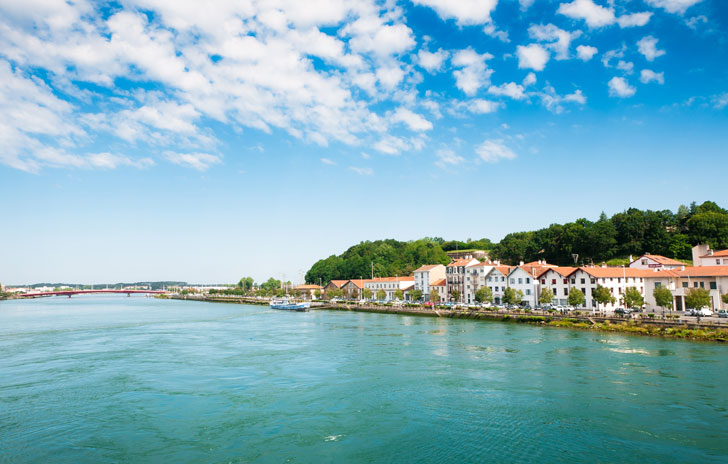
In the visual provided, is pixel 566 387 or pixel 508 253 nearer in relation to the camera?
pixel 566 387

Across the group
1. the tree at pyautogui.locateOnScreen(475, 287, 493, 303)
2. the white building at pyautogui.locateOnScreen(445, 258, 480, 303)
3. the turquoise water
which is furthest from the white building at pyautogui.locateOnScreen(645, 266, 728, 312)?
the white building at pyautogui.locateOnScreen(445, 258, 480, 303)

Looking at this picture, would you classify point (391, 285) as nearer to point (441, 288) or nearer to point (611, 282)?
point (441, 288)

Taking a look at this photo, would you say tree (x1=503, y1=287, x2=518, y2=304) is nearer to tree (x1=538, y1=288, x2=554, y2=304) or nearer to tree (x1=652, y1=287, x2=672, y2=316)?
tree (x1=538, y1=288, x2=554, y2=304)

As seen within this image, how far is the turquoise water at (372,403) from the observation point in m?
15.2

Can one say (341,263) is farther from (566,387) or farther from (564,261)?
(566,387)

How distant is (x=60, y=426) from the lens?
1773 cm

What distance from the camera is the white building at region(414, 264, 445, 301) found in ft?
304

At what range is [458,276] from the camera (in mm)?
83250

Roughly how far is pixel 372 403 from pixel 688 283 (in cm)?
4853

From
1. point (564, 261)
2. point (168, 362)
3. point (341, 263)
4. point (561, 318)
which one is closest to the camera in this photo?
point (168, 362)

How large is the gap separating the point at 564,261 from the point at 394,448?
94.8 m

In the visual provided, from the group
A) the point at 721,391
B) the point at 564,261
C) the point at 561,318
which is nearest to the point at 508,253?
the point at 564,261

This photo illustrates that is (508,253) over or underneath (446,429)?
over

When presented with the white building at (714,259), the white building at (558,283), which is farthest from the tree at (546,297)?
the white building at (714,259)
